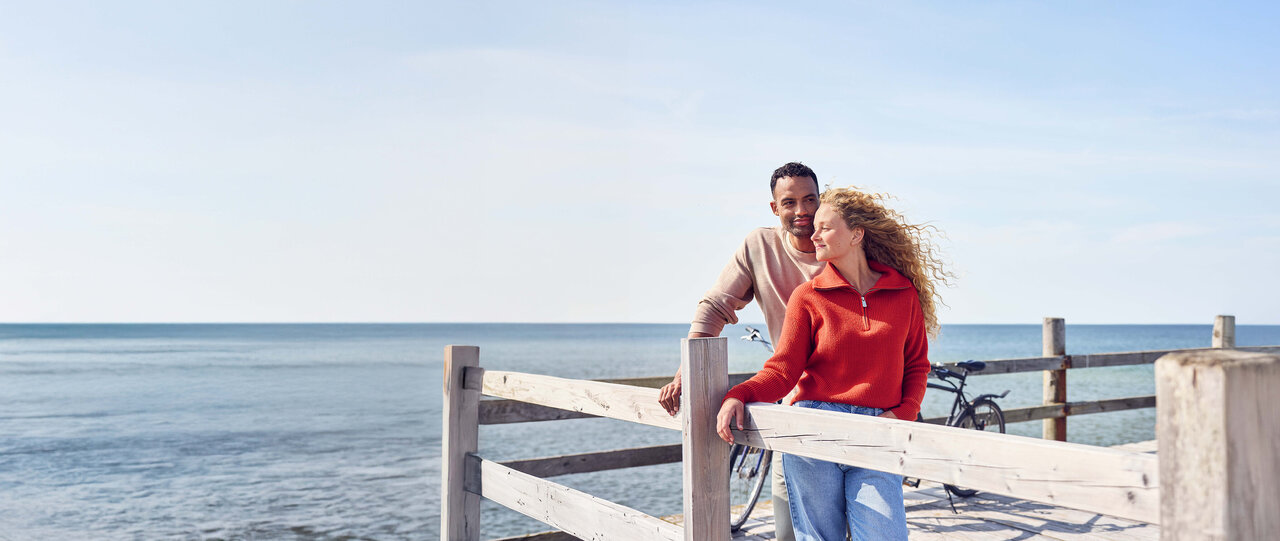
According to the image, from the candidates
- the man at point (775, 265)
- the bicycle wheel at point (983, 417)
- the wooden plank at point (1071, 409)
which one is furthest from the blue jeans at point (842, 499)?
the wooden plank at point (1071, 409)

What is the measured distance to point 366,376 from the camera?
119ft

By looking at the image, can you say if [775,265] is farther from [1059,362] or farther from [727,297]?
[1059,362]

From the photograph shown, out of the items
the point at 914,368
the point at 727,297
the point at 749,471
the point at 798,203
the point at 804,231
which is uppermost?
the point at 798,203

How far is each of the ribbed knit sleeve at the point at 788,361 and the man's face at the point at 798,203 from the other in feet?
1.85

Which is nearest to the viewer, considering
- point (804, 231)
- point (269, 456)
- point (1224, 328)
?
point (804, 231)

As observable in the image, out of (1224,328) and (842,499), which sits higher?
(1224,328)

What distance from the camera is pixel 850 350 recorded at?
265 cm

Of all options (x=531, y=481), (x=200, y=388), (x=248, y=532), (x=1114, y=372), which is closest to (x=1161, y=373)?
(x=531, y=481)

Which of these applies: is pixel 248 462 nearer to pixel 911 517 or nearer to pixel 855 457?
pixel 911 517

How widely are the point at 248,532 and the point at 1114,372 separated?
127ft

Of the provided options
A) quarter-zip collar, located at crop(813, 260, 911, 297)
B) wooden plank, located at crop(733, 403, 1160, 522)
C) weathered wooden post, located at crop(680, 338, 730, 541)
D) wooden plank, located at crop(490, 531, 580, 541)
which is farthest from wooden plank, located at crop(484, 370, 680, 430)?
wooden plank, located at crop(490, 531, 580, 541)

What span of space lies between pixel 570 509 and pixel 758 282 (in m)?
1.14

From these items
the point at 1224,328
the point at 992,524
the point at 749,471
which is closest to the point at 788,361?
the point at 749,471

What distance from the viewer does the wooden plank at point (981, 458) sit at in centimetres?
149
